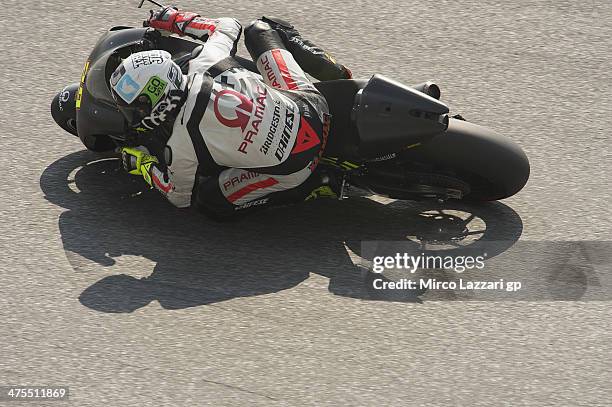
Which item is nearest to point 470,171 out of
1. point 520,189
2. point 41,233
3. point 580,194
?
point 520,189

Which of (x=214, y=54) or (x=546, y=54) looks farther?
(x=546, y=54)

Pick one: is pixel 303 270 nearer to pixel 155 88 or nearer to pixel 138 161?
pixel 138 161

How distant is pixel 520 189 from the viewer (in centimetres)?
761

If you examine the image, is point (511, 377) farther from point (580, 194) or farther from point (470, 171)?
point (580, 194)

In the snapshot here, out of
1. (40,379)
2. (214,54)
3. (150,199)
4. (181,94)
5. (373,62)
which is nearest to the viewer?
(40,379)

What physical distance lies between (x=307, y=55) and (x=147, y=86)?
149 cm

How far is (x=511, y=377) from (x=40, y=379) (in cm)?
252

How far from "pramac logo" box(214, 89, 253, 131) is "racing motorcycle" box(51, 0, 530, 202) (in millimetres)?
684

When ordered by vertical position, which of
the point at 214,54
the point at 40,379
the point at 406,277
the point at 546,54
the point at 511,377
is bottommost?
the point at 40,379

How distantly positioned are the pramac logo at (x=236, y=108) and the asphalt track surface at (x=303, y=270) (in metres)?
0.90

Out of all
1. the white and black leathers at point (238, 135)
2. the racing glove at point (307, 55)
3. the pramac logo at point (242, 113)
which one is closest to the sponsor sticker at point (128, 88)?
the white and black leathers at point (238, 135)

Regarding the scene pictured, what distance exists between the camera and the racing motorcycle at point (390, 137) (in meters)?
7.11

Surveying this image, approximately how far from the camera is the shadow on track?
6930mm

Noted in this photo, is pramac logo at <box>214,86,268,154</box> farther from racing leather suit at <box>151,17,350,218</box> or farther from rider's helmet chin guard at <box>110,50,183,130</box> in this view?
rider's helmet chin guard at <box>110,50,183,130</box>
